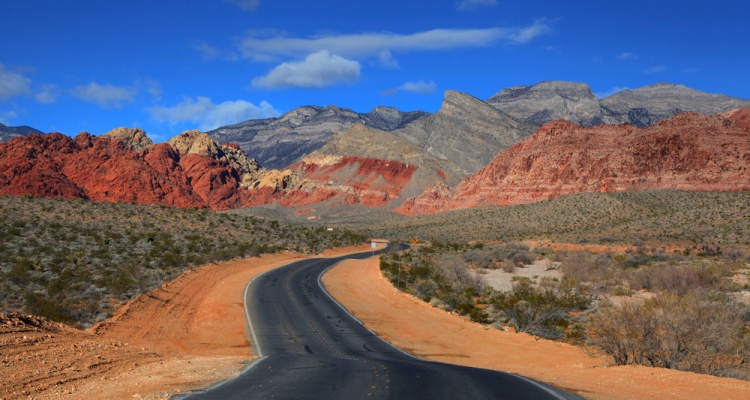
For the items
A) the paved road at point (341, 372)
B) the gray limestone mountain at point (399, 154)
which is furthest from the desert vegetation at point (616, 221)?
the gray limestone mountain at point (399, 154)

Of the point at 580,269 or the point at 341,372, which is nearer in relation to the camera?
the point at 341,372

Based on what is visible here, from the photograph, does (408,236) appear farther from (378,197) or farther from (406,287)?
(378,197)

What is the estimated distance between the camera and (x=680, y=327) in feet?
45.3

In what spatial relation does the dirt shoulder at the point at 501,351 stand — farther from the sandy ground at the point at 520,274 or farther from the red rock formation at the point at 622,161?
the red rock formation at the point at 622,161

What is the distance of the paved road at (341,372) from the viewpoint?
9.23 metres

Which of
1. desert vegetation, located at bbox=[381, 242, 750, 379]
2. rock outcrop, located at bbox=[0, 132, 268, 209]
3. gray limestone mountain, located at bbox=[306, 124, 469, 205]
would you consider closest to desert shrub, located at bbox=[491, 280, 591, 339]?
desert vegetation, located at bbox=[381, 242, 750, 379]

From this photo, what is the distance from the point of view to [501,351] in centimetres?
1914

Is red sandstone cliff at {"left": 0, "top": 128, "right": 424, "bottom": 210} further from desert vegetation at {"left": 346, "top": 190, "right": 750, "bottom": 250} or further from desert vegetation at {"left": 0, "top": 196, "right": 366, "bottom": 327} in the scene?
desert vegetation at {"left": 346, "top": 190, "right": 750, "bottom": 250}

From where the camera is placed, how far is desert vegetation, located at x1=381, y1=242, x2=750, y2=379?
45.6ft

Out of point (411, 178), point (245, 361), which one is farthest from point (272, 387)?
point (411, 178)

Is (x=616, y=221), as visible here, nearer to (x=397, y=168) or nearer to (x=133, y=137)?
(x=397, y=168)

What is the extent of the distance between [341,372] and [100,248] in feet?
95.2

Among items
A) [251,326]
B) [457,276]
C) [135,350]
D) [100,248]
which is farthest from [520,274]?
[135,350]

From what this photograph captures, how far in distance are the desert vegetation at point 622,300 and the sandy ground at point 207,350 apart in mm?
1029
